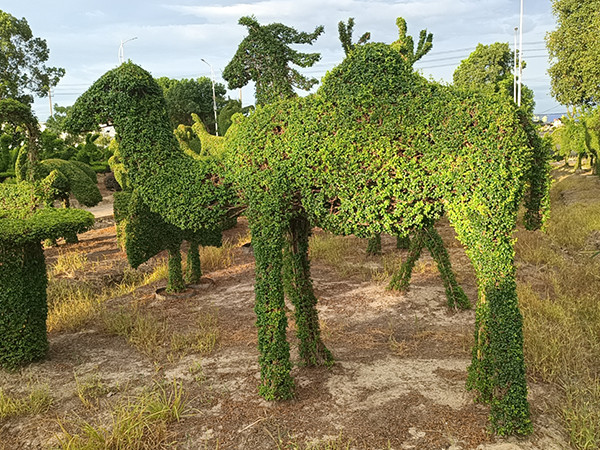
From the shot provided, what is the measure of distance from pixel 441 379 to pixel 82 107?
5035mm

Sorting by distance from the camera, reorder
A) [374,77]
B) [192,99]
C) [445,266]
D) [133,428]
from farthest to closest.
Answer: [192,99] < [445,266] < [374,77] < [133,428]

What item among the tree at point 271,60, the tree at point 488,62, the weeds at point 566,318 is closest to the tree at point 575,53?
the tree at point 488,62

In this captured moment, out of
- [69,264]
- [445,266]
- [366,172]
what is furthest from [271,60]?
[69,264]

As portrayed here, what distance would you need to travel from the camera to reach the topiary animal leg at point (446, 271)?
7.28 metres

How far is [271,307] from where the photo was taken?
15.3 ft

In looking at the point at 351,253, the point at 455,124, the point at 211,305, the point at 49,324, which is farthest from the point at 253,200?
the point at 351,253

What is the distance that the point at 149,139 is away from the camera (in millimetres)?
4984

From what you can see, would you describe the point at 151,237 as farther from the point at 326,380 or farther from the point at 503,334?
the point at 503,334

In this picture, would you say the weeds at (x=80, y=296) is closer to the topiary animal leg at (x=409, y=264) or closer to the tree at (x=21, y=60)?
the topiary animal leg at (x=409, y=264)

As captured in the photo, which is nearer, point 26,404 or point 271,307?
point 271,307

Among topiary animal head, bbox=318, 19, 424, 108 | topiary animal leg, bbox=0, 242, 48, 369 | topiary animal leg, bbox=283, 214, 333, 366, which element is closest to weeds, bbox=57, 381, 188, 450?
topiary animal leg, bbox=283, 214, 333, 366

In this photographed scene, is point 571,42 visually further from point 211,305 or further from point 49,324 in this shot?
point 49,324

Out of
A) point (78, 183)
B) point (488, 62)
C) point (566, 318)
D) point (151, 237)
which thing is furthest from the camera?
point (488, 62)

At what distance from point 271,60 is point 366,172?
2157mm
